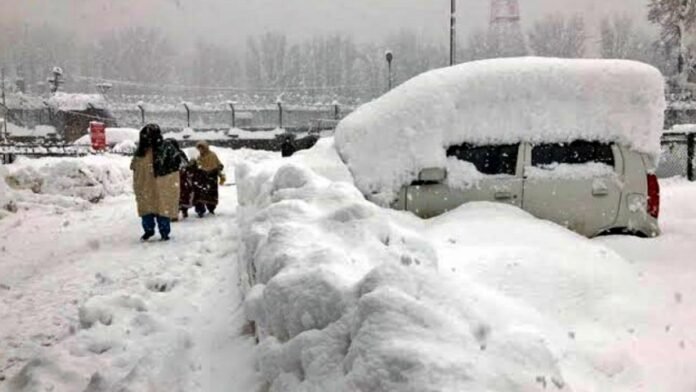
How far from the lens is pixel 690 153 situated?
50.0 feet

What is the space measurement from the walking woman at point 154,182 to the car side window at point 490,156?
15.5 feet

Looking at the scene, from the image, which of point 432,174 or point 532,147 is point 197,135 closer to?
point 432,174

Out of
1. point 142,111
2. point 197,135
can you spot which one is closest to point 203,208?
point 197,135

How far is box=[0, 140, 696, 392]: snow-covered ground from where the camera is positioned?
8.97ft

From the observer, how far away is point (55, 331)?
576 cm

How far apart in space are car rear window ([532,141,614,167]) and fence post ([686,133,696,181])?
961cm

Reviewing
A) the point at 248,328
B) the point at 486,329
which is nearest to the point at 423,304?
the point at 486,329

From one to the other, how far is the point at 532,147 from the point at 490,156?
1.36ft

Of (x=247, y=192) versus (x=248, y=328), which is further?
(x=247, y=192)

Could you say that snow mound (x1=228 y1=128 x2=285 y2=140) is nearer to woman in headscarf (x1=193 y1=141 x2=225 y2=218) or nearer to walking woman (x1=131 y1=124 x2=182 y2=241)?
woman in headscarf (x1=193 y1=141 x2=225 y2=218)

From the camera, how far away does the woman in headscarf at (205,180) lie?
40.4 ft

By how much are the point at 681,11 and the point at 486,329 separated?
18832mm

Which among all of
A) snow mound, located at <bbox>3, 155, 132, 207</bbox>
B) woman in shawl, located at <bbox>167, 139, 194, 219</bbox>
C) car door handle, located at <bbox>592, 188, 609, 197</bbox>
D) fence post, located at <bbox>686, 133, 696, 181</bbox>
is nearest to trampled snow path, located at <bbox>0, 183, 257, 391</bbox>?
woman in shawl, located at <bbox>167, 139, 194, 219</bbox>

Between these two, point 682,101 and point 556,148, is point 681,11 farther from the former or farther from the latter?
point 556,148
